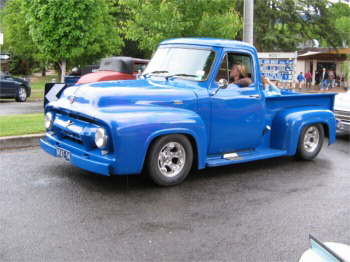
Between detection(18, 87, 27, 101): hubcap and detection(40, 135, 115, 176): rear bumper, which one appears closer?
detection(40, 135, 115, 176): rear bumper

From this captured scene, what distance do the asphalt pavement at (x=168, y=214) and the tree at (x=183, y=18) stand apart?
6.11 meters

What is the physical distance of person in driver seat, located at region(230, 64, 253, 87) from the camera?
724cm

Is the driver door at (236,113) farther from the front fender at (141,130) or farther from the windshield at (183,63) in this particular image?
the front fender at (141,130)

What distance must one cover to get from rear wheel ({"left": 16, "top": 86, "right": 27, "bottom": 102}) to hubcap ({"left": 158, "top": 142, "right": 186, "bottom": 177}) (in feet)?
50.4

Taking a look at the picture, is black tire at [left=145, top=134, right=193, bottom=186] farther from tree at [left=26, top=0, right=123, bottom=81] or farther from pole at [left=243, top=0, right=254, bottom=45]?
tree at [left=26, top=0, right=123, bottom=81]

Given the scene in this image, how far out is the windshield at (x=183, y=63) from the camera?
698cm

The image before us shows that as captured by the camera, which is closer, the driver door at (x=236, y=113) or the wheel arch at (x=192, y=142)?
the wheel arch at (x=192, y=142)

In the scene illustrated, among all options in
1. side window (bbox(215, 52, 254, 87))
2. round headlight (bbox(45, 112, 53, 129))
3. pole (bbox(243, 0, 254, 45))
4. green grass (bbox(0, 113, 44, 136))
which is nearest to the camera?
round headlight (bbox(45, 112, 53, 129))

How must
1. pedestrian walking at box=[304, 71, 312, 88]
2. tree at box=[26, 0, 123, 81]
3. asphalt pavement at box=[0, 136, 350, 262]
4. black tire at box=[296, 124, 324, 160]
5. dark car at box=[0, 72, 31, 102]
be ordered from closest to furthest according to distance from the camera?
asphalt pavement at box=[0, 136, 350, 262]
black tire at box=[296, 124, 324, 160]
dark car at box=[0, 72, 31, 102]
tree at box=[26, 0, 123, 81]
pedestrian walking at box=[304, 71, 312, 88]

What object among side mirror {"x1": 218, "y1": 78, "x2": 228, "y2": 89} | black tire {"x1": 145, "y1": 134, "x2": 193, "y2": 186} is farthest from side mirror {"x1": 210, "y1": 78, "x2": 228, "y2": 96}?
black tire {"x1": 145, "y1": 134, "x2": 193, "y2": 186}

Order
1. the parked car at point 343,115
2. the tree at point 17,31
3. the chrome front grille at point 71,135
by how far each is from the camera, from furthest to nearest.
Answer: the tree at point 17,31 → the parked car at point 343,115 → the chrome front grille at point 71,135

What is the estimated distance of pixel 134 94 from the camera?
6.28 metres

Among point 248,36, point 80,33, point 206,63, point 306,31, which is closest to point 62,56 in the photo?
point 80,33

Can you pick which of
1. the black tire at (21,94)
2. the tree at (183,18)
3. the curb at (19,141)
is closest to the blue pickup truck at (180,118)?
the curb at (19,141)
